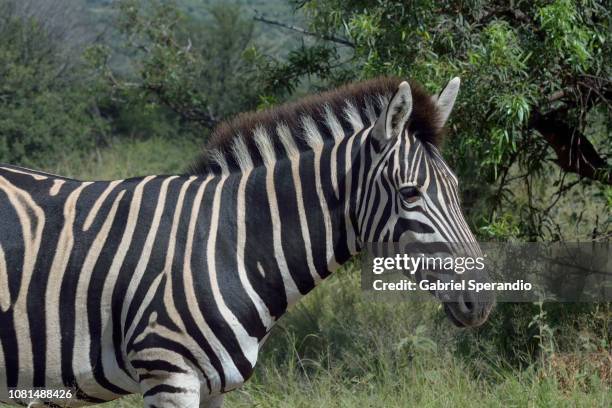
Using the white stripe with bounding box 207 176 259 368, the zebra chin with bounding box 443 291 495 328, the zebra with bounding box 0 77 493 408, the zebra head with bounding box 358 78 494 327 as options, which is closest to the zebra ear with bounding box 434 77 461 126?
the zebra with bounding box 0 77 493 408

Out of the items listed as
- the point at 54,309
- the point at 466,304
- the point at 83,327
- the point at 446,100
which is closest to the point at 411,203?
the point at 466,304

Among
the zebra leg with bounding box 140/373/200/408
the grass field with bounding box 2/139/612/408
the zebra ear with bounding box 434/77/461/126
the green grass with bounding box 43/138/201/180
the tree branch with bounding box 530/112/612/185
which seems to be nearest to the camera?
the zebra leg with bounding box 140/373/200/408

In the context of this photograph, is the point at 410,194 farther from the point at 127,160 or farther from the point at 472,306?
the point at 127,160

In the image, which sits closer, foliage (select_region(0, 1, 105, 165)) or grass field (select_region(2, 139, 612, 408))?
grass field (select_region(2, 139, 612, 408))

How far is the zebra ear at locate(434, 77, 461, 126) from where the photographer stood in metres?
4.01

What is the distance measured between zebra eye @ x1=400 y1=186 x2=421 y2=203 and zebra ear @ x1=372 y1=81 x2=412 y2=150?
9.6 inches

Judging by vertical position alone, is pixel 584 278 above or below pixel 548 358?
above

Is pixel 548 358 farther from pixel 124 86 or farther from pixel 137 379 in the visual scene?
pixel 124 86

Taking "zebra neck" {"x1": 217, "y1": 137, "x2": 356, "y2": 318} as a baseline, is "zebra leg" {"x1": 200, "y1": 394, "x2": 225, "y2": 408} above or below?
below

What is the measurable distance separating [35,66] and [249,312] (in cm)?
1438

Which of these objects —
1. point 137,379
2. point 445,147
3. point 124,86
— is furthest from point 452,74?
point 124,86

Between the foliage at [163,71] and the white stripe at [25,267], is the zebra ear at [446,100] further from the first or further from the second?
the foliage at [163,71]

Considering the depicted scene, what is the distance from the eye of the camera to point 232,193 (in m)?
3.98

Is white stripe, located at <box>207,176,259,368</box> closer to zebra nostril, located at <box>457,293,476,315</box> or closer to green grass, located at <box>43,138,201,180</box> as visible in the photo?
zebra nostril, located at <box>457,293,476,315</box>
